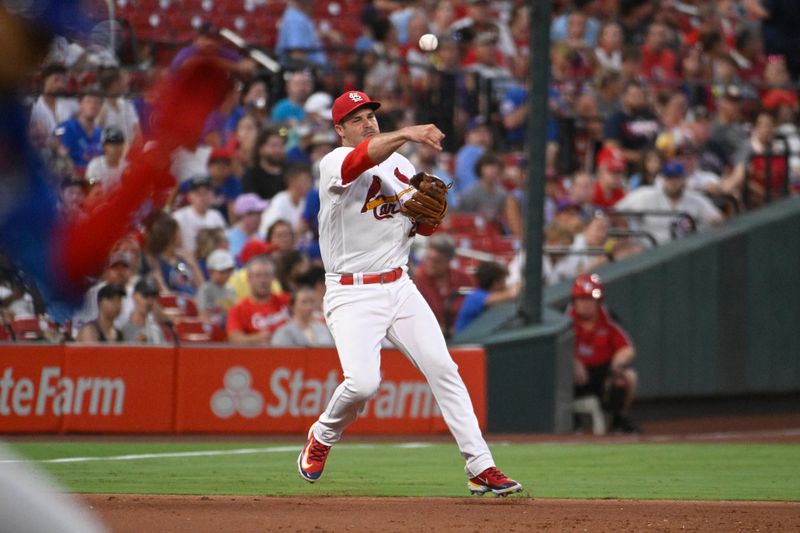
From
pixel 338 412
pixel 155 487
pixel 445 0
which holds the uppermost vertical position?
pixel 445 0

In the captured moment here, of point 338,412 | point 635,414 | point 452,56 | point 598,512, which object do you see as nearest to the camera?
point 598,512

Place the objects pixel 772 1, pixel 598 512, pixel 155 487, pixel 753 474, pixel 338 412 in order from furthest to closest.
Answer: pixel 772 1
pixel 753 474
pixel 155 487
pixel 338 412
pixel 598 512

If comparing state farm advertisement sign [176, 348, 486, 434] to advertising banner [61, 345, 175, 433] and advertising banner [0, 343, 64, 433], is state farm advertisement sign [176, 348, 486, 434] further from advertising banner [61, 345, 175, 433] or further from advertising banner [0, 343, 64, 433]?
advertising banner [0, 343, 64, 433]

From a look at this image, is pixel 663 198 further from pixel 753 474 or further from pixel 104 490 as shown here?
pixel 104 490

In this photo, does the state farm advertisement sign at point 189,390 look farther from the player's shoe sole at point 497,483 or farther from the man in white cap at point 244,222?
the player's shoe sole at point 497,483

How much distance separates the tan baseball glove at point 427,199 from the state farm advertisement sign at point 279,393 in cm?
522

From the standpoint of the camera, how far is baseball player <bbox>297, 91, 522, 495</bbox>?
727 centimetres

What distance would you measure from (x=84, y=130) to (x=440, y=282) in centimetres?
362

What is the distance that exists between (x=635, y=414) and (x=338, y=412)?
8375mm

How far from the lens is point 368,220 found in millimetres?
7336

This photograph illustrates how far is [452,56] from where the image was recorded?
671 inches

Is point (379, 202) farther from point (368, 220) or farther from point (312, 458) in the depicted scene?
point (312, 458)

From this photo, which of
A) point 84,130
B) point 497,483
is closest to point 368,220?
point 497,483

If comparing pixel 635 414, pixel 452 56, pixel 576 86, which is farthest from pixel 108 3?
pixel 576 86
